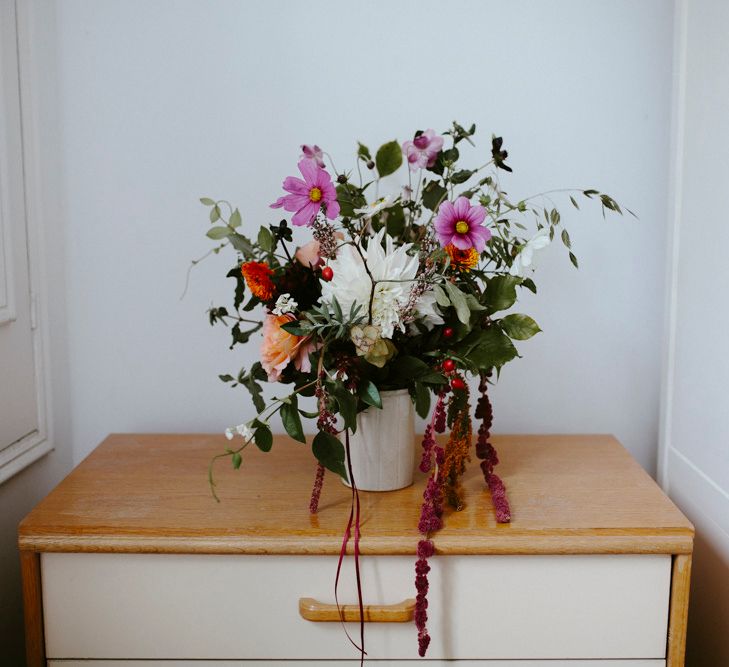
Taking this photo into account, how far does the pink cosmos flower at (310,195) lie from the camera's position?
36.6 inches

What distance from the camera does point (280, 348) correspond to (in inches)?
37.5

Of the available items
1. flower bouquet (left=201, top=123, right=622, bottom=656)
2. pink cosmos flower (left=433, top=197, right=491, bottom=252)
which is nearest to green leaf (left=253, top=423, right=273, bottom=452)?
flower bouquet (left=201, top=123, right=622, bottom=656)

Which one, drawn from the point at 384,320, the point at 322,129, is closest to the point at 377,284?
the point at 384,320

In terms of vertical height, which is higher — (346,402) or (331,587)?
(346,402)

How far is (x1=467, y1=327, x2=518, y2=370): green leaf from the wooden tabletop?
21 centimetres

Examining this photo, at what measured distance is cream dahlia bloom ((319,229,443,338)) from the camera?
3.04 ft

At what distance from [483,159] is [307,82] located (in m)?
0.35

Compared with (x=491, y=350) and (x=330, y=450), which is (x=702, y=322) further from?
(x=330, y=450)

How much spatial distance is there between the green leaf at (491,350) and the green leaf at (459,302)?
0.34ft

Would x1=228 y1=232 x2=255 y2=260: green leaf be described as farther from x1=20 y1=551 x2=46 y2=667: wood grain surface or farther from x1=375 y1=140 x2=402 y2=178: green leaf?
x1=20 y1=551 x2=46 y2=667: wood grain surface

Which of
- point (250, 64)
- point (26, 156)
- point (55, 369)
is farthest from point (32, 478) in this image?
point (250, 64)

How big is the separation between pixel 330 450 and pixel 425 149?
46cm

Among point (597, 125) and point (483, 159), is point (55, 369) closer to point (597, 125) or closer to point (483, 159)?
point (483, 159)

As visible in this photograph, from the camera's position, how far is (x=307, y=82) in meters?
1.38
